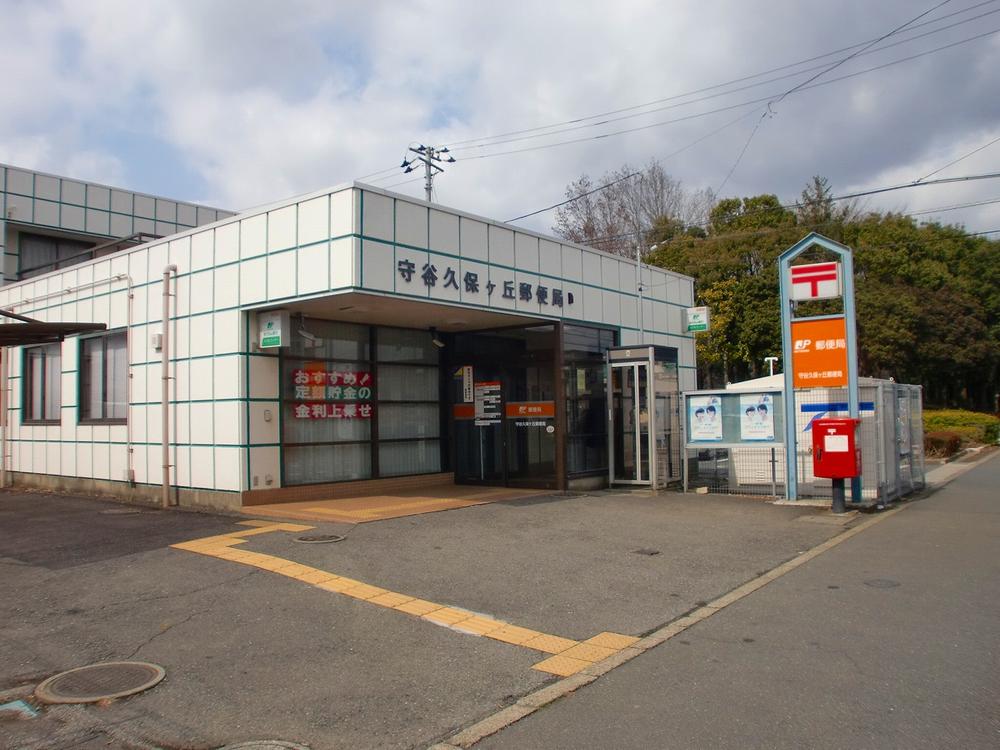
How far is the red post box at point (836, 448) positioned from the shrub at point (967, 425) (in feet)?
71.3

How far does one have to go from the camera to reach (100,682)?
507 centimetres

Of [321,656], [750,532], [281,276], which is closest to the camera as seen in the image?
[321,656]

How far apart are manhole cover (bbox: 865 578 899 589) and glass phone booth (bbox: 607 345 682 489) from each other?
764cm

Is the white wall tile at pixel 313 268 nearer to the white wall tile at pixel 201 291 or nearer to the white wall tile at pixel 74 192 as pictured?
the white wall tile at pixel 201 291

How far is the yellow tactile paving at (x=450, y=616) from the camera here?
554 cm

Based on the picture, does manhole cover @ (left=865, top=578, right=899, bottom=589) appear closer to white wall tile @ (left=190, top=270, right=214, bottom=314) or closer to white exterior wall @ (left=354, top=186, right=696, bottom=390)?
white exterior wall @ (left=354, top=186, right=696, bottom=390)

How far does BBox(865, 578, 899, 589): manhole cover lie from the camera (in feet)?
24.2

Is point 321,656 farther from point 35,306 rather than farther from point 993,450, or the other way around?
point 993,450

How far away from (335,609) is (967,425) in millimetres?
32295

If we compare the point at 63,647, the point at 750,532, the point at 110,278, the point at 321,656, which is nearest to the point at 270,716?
the point at 321,656

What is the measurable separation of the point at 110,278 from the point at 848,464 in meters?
14.1

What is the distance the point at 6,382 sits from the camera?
739 inches

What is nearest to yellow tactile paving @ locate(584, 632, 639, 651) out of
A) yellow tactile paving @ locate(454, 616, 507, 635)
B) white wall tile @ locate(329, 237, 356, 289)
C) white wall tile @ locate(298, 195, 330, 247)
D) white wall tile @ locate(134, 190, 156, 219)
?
yellow tactile paving @ locate(454, 616, 507, 635)

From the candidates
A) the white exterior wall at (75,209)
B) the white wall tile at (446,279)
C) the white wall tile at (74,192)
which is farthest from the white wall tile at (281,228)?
the white wall tile at (74,192)
